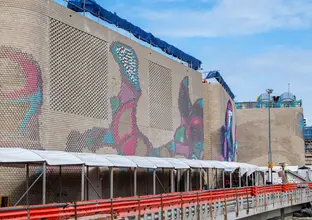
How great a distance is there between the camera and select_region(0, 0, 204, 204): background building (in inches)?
1159

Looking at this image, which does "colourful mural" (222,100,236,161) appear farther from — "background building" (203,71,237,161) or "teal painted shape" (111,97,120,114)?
"teal painted shape" (111,97,120,114)

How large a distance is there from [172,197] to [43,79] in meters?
12.7

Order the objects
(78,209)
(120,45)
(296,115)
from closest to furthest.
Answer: (78,209) → (120,45) → (296,115)

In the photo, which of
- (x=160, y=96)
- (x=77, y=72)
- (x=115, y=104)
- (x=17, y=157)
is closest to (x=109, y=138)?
(x=115, y=104)

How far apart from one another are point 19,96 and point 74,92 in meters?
4.96

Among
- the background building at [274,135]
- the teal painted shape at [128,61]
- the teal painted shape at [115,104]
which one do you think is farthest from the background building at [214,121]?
the background building at [274,135]

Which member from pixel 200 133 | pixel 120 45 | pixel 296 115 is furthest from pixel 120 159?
pixel 296 115

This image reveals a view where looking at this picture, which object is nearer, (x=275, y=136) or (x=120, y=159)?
(x=120, y=159)

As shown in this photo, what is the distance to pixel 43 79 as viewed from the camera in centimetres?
3109

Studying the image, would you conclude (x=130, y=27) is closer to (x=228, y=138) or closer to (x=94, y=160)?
(x=94, y=160)

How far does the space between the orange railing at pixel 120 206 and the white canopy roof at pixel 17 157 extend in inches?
185

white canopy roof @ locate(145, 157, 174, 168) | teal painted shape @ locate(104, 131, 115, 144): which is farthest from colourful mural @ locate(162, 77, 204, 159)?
white canopy roof @ locate(145, 157, 174, 168)

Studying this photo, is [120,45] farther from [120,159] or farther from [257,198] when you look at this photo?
[257,198]

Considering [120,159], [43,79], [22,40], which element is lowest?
[120,159]
